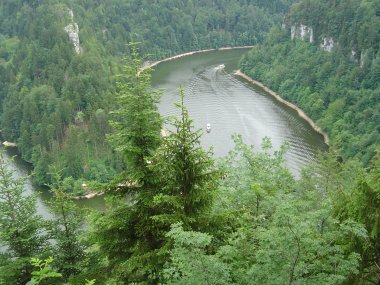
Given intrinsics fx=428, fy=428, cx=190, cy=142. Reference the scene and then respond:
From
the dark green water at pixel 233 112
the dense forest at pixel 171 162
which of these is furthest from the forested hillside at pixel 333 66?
the dark green water at pixel 233 112

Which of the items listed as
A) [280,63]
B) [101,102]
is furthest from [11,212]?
[280,63]

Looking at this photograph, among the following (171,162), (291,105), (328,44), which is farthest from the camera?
(328,44)

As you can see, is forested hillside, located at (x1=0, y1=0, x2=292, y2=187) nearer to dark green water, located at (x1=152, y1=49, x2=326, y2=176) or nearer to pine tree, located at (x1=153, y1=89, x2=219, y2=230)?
dark green water, located at (x1=152, y1=49, x2=326, y2=176)

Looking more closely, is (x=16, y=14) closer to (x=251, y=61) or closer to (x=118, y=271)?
(x=251, y=61)

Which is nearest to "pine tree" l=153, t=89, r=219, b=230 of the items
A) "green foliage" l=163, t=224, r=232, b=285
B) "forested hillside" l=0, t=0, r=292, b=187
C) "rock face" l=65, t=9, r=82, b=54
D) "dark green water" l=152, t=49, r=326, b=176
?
"green foliage" l=163, t=224, r=232, b=285

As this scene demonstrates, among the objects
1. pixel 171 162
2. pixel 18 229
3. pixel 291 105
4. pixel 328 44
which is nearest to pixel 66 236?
pixel 18 229

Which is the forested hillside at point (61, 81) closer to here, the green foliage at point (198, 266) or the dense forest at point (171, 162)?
the dense forest at point (171, 162)

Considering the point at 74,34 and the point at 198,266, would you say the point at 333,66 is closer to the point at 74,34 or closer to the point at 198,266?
the point at 74,34

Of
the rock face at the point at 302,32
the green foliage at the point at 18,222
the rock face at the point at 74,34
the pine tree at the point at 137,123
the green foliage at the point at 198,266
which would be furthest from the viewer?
the rock face at the point at 302,32
